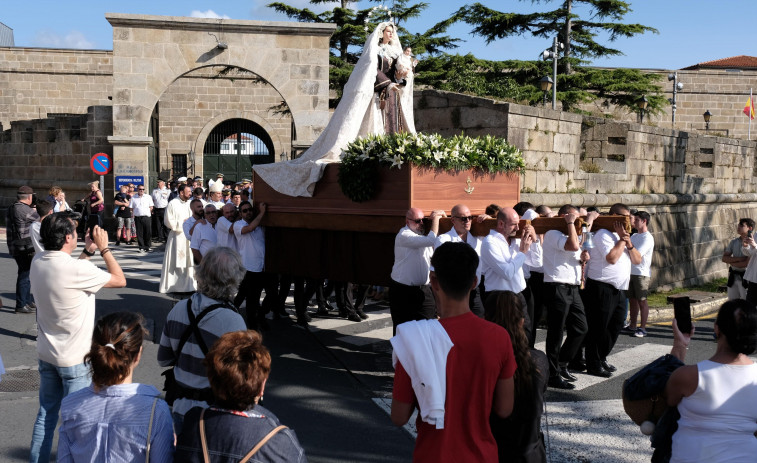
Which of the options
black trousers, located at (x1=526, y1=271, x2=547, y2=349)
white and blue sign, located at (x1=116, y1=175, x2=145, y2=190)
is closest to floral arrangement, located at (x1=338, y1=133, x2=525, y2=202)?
black trousers, located at (x1=526, y1=271, x2=547, y2=349)

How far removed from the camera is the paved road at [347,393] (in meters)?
5.46

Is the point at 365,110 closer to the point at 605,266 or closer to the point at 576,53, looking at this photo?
the point at 605,266

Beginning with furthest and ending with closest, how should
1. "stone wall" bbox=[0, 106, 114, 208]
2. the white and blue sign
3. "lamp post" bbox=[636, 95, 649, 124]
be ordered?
"lamp post" bbox=[636, 95, 649, 124]
"stone wall" bbox=[0, 106, 114, 208]
the white and blue sign

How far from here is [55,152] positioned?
22.8m

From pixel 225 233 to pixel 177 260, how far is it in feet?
4.28

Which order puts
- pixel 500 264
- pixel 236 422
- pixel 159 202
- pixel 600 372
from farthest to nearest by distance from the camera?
1. pixel 159 202
2. pixel 600 372
3. pixel 500 264
4. pixel 236 422

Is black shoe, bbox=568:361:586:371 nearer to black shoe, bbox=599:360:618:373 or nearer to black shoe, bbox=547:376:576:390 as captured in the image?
black shoe, bbox=599:360:618:373

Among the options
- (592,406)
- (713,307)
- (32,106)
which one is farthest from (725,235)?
(32,106)

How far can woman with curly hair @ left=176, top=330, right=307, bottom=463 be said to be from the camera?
266 centimetres

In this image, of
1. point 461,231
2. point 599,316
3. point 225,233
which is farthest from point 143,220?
point 599,316

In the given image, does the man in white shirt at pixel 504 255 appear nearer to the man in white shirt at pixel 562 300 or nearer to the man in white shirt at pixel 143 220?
the man in white shirt at pixel 562 300

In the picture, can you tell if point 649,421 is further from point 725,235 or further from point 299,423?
point 725,235

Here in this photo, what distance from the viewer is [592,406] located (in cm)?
660

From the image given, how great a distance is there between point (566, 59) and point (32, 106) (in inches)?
915
